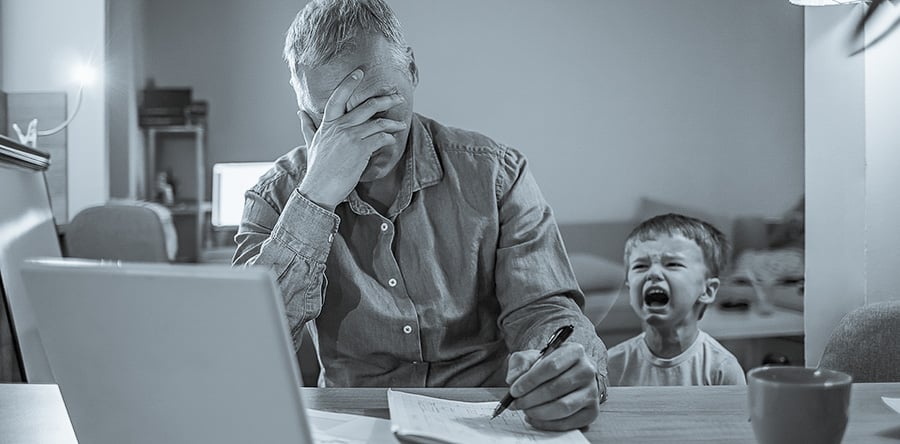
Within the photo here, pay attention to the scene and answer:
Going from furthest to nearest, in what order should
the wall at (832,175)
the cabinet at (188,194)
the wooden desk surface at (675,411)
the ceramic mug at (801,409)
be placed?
the cabinet at (188,194) → the wall at (832,175) → the wooden desk surface at (675,411) → the ceramic mug at (801,409)

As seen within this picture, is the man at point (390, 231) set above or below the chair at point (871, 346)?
above

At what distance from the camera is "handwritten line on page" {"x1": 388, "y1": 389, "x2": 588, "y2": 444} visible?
2.29ft

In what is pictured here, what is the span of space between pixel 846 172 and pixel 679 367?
0.81 meters

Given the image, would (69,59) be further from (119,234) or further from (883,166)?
(883,166)

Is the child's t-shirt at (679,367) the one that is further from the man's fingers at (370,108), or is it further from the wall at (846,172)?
the man's fingers at (370,108)

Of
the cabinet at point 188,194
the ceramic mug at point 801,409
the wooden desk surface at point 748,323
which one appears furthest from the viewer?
the cabinet at point 188,194

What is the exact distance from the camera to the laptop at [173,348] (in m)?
0.49

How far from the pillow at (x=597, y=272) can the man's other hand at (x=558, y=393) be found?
2.72m

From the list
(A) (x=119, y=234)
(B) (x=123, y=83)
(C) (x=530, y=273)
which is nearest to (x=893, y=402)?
(C) (x=530, y=273)

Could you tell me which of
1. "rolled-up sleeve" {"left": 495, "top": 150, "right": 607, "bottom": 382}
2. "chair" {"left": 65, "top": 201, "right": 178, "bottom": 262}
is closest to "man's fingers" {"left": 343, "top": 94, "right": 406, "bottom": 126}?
"rolled-up sleeve" {"left": 495, "top": 150, "right": 607, "bottom": 382}

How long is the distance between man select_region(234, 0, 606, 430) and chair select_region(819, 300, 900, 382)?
16.9 inches

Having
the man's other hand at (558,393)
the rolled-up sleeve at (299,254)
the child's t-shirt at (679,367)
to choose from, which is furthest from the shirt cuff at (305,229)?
the child's t-shirt at (679,367)

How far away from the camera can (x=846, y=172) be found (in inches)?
95.3

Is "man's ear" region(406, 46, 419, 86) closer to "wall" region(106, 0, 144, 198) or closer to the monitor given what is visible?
the monitor
